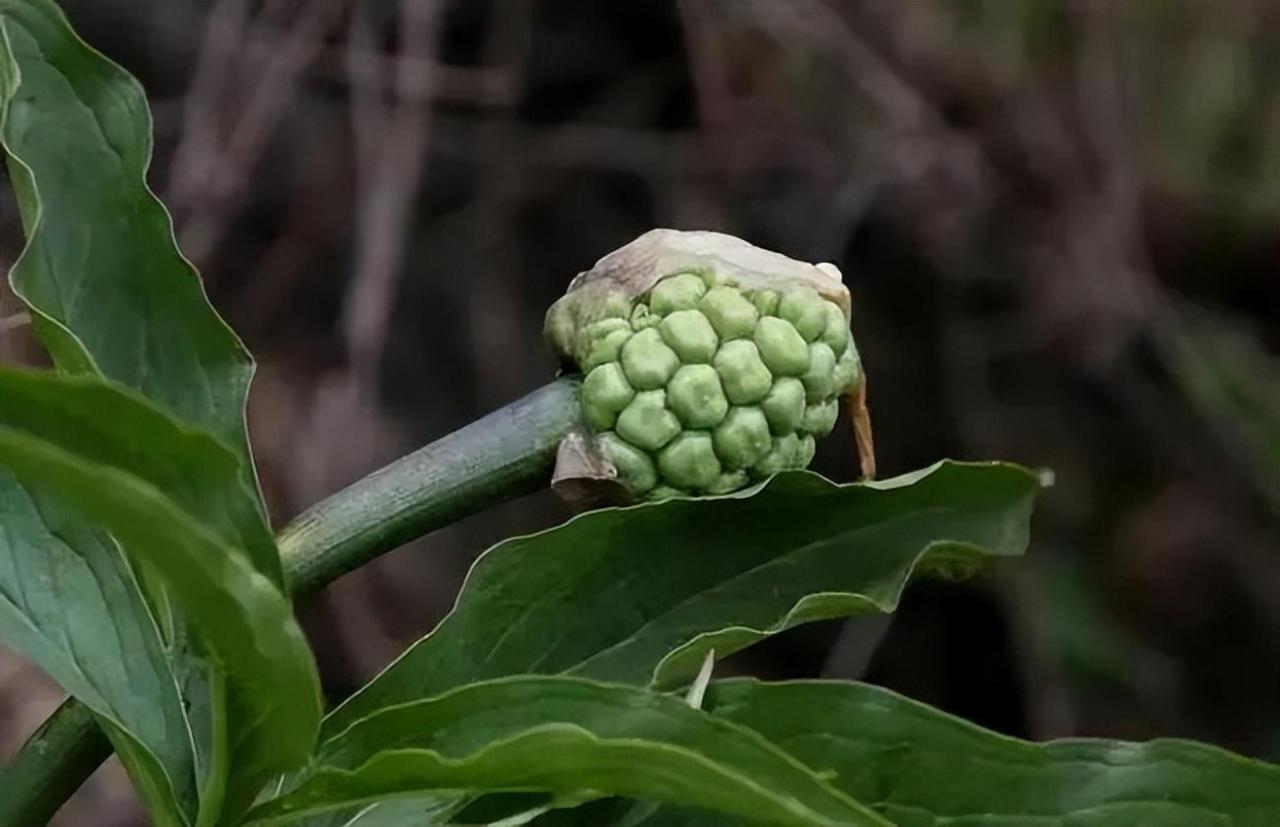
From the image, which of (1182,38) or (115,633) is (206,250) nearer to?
(115,633)

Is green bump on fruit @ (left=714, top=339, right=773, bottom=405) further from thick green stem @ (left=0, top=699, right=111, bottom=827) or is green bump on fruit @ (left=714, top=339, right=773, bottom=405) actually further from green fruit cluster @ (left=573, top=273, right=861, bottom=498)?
thick green stem @ (left=0, top=699, right=111, bottom=827)

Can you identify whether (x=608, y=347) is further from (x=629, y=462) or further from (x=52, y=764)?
(x=52, y=764)

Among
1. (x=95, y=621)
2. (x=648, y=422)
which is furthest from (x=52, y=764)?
(x=648, y=422)

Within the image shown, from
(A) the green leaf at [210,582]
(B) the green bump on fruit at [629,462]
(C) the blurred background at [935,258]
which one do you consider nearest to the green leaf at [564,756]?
(A) the green leaf at [210,582]

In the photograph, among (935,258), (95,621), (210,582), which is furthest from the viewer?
(935,258)

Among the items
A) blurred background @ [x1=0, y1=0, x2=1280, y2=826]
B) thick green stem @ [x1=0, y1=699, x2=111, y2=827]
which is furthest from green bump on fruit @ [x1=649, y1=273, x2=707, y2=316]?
blurred background @ [x1=0, y1=0, x2=1280, y2=826]

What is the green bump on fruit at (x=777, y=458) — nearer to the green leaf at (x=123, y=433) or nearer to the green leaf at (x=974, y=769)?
the green leaf at (x=974, y=769)
